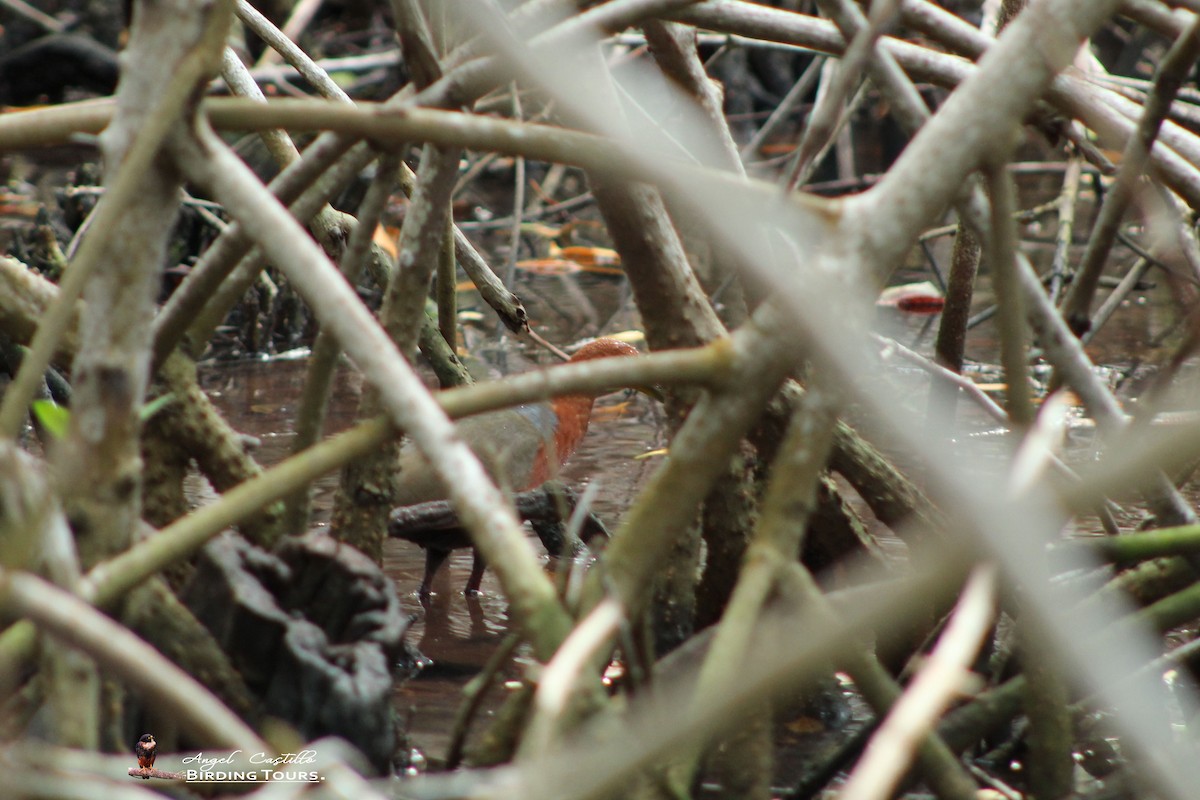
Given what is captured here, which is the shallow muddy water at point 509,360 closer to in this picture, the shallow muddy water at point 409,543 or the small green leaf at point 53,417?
the shallow muddy water at point 409,543

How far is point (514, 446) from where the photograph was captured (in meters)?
3.87

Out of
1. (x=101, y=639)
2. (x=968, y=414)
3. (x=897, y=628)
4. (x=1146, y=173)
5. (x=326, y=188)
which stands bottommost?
(x=101, y=639)

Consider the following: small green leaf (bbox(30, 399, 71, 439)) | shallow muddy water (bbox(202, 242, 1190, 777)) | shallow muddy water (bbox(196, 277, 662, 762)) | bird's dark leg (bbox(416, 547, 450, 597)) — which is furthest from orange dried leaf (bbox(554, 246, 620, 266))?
small green leaf (bbox(30, 399, 71, 439))

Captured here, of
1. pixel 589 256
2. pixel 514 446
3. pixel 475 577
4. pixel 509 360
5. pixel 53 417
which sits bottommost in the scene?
pixel 53 417

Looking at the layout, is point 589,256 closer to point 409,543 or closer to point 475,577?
point 409,543

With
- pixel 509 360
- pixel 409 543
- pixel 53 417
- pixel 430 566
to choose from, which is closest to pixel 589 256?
pixel 509 360

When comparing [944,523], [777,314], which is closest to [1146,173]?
[944,523]

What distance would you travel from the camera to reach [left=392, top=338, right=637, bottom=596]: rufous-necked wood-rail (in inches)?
124

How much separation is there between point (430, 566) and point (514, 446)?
788mm

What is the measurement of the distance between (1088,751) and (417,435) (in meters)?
1.47

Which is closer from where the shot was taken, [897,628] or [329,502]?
[897,628]

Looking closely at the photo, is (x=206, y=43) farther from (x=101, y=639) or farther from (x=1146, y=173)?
(x=1146, y=173)

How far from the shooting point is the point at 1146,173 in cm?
258

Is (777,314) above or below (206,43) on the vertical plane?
below
